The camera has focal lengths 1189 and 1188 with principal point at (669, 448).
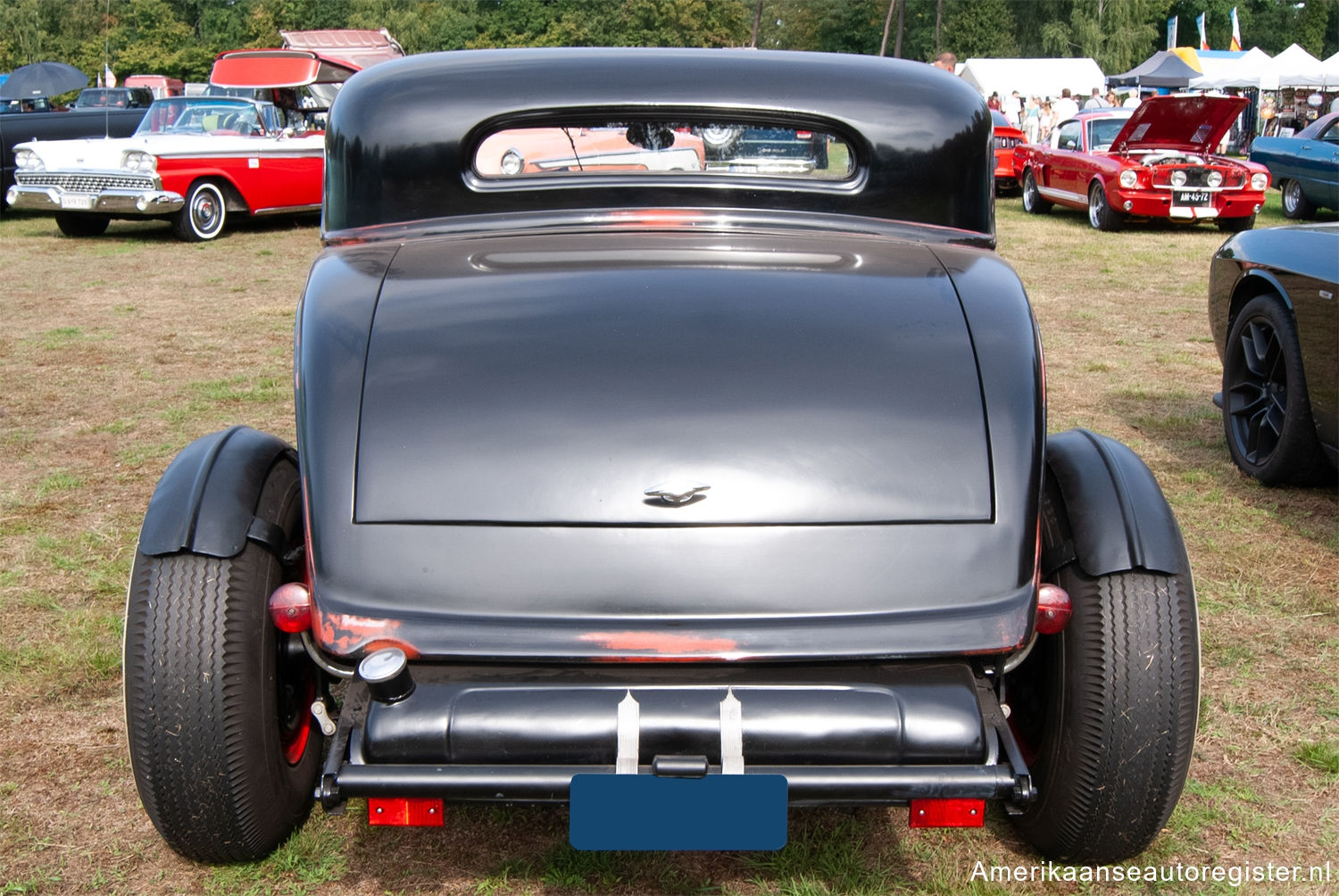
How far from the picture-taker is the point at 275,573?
230cm

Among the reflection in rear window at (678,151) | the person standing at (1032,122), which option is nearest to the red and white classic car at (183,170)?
the reflection in rear window at (678,151)

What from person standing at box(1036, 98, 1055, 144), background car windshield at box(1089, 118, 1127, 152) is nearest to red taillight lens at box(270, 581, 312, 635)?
background car windshield at box(1089, 118, 1127, 152)

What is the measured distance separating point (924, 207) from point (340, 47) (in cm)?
2118

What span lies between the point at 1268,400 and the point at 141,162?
1116 cm

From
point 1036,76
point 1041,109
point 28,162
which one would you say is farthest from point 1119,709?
point 1036,76

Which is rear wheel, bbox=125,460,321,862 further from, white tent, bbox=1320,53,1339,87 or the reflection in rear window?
white tent, bbox=1320,53,1339,87

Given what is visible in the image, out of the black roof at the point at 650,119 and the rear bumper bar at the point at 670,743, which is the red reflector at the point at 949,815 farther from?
the black roof at the point at 650,119

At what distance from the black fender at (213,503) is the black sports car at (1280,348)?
A: 12.0 feet

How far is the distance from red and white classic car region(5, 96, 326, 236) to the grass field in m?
4.27

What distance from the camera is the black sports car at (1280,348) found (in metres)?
4.32

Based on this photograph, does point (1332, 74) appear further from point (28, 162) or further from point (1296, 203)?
point (28, 162)

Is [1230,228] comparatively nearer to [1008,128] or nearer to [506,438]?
[1008,128]

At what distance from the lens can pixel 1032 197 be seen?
16.1 m

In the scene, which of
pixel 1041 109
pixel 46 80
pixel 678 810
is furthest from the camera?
pixel 1041 109
